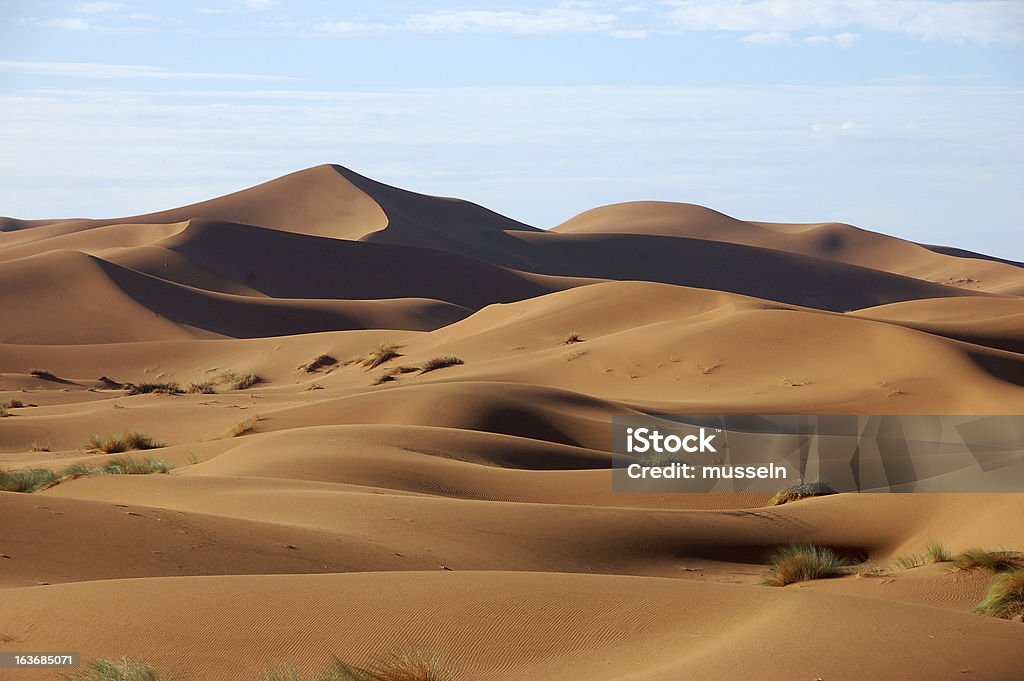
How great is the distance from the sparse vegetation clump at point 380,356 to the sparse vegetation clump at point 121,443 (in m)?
14.4

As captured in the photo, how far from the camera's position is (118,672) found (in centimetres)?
535

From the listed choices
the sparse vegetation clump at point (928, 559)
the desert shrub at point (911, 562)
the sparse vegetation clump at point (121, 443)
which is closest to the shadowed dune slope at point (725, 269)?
the sparse vegetation clump at point (121, 443)

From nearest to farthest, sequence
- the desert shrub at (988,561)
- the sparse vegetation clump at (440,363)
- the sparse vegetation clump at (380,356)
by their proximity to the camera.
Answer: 1. the desert shrub at (988,561)
2. the sparse vegetation clump at (440,363)
3. the sparse vegetation clump at (380,356)

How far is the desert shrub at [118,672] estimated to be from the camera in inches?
208

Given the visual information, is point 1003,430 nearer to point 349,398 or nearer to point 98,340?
point 349,398

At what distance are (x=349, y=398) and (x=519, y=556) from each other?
42.1 feet

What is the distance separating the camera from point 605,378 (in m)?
30.0

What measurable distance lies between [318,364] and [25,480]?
25.0m

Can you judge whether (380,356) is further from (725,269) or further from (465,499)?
(725,269)

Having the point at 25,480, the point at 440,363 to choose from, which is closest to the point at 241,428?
the point at 25,480

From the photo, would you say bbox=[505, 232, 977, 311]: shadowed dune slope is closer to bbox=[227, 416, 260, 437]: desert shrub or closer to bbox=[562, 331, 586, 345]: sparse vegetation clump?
bbox=[562, 331, 586, 345]: sparse vegetation clump

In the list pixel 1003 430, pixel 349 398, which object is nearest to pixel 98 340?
pixel 349 398

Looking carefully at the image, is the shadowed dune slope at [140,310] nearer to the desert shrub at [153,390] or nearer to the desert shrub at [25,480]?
the desert shrub at [153,390]

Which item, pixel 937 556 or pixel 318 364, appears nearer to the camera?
pixel 937 556
